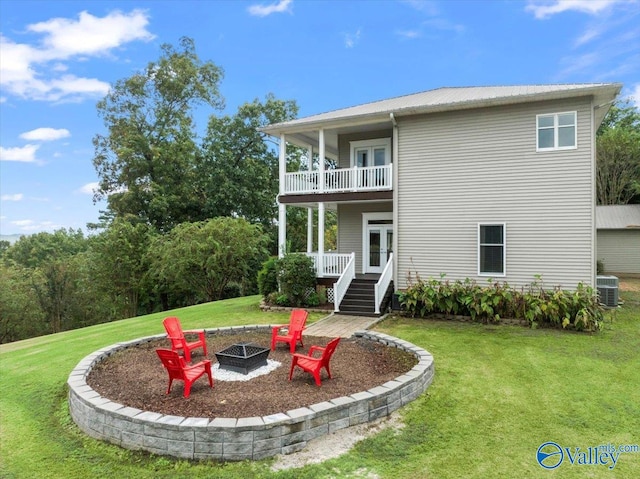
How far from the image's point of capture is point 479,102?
→ 11695 millimetres

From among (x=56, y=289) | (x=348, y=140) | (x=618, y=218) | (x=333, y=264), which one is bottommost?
(x=56, y=289)

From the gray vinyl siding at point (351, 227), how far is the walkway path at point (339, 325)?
4.27 m

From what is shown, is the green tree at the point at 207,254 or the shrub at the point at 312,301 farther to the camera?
the green tree at the point at 207,254

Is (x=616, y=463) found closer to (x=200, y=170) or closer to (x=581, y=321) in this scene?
(x=581, y=321)

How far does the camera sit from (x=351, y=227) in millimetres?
16391

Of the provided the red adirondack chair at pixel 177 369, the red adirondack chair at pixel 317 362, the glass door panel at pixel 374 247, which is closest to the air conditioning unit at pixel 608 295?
the glass door panel at pixel 374 247

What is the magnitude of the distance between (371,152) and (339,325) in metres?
8.00

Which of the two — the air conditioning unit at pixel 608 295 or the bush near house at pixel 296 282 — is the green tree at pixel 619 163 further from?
the bush near house at pixel 296 282

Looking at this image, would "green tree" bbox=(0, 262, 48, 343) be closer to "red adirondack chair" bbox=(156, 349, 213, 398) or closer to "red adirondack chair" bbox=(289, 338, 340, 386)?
"red adirondack chair" bbox=(156, 349, 213, 398)

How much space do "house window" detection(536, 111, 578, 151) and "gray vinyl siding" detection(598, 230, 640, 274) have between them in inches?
624

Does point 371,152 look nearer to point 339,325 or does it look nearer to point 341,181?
point 341,181

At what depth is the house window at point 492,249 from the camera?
11992mm

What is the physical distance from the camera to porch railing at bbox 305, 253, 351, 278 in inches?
553

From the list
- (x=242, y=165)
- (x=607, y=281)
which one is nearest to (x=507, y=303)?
(x=607, y=281)
